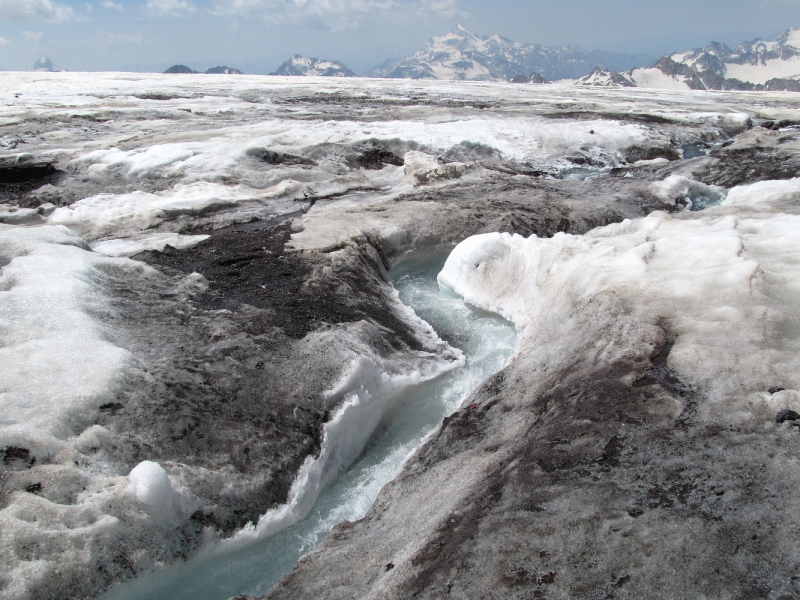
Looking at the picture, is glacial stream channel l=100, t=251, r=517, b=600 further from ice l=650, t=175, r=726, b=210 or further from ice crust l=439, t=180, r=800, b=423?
ice l=650, t=175, r=726, b=210

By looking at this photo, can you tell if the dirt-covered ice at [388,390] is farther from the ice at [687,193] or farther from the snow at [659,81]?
the snow at [659,81]

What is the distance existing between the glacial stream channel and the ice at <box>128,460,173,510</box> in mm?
778

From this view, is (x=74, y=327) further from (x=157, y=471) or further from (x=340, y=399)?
(x=340, y=399)

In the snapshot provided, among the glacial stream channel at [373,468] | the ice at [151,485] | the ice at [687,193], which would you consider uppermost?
the ice at [687,193]

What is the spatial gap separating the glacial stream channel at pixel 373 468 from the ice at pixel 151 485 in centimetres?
78

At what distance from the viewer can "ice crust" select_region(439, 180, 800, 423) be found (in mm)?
6121

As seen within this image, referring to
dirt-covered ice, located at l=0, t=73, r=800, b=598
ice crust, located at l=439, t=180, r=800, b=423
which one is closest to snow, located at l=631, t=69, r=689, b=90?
dirt-covered ice, located at l=0, t=73, r=800, b=598

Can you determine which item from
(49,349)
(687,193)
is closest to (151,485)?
(49,349)

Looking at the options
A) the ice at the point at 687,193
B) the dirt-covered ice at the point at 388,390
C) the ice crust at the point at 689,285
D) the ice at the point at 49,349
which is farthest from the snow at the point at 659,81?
the ice at the point at 49,349

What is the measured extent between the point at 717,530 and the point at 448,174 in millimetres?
17203

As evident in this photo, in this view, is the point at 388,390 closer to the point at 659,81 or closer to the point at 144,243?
the point at 144,243

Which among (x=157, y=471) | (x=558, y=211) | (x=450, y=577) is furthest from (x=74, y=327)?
(x=558, y=211)

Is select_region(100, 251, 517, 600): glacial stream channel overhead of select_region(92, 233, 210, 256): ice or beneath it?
beneath

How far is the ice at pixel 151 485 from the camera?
5727mm
